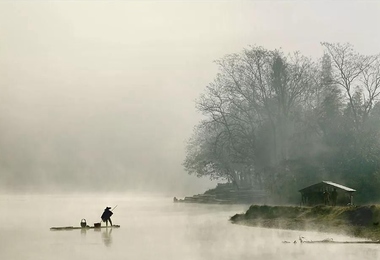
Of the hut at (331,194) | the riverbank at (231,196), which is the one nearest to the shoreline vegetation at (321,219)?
the hut at (331,194)

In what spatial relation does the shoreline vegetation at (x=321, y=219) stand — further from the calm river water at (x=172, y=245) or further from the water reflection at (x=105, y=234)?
the water reflection at (x=105, y=234)

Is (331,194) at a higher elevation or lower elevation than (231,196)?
lower

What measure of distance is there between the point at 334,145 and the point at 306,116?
791 cm

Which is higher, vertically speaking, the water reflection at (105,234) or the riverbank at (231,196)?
the riverbank at (231,196)

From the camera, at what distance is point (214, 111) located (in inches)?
3440

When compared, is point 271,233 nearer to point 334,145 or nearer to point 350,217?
point 350,217

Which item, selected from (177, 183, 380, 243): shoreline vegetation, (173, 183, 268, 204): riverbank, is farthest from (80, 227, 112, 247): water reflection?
(173, 183, 268, 204): riverbank

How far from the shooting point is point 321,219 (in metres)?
47.9

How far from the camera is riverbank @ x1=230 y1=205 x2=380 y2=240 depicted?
4231 centimetres

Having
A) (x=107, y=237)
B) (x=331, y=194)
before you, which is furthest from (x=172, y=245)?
(x=331, y=194)

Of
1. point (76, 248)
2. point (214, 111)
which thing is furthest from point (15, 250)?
point (214, 111)

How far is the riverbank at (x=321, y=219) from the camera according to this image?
4231 cm

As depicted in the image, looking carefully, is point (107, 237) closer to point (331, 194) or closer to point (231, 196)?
point (331, 194)

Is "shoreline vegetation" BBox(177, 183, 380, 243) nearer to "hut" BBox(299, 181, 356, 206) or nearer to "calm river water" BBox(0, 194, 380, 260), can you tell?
"calm river water" BBox(0, 194, 380, 260)
